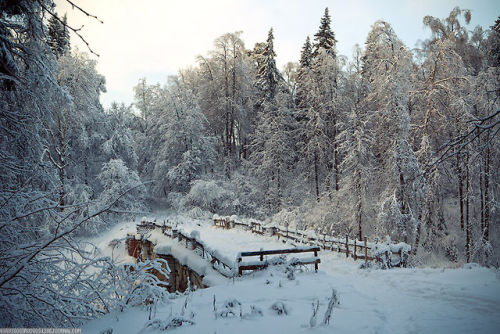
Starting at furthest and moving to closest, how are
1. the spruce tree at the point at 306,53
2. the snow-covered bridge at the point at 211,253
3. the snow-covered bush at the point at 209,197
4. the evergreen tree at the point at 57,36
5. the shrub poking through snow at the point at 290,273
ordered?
the spruce tree at the point at 306,53
the snow-covered bush at the point at 209,197
the snow-covered bridge at the point at 211,253
the shrub poking through snow at the point at 290,273
the evergreen tree at the point at 57,36

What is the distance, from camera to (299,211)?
22812 millimetres

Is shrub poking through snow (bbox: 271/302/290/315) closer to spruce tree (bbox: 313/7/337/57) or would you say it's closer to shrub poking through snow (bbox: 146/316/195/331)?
shrub poking through snow (bbox: 146/316/195/331)

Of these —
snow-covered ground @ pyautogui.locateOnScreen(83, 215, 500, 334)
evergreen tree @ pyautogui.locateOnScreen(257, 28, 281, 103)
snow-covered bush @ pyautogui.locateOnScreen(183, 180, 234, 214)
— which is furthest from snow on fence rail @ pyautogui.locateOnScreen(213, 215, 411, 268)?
evergreen tree @ pyautogui.locateOnScreen(257, 28, 281, 103)

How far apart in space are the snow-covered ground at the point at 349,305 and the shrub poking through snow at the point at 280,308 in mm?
93

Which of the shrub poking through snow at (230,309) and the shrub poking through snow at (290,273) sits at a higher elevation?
the shrub poking through snow at (230,309)

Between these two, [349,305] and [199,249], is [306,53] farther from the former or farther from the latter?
[349,305]

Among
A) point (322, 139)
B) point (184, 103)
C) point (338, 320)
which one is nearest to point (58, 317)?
point (338, 320)

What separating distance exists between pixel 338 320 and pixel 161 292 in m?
3.46

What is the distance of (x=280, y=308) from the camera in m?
5.55

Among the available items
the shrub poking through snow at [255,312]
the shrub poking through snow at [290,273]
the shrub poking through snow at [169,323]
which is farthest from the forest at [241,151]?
the shrub poking through snow at [290,273]

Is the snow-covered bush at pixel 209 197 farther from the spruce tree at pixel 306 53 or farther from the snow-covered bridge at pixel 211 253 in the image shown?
the spruce tree at pixel 306 53

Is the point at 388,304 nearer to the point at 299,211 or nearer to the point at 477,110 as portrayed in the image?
the point at 477,110

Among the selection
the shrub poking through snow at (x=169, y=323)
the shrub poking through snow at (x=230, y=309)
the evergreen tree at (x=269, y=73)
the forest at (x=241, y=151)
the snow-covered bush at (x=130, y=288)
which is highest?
the evergreen tree at (x=269, y=73)

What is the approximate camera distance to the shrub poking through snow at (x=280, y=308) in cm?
550
